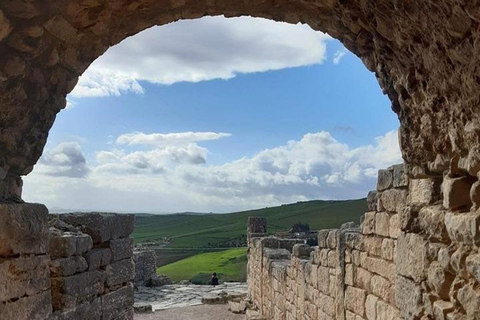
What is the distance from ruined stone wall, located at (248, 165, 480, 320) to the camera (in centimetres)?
312

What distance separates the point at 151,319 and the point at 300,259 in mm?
7207

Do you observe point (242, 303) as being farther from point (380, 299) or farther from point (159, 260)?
point (159, 260)

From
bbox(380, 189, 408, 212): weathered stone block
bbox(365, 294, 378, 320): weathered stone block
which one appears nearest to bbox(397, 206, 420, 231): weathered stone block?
bbox(380, 189, 408, 212): weathered stone block

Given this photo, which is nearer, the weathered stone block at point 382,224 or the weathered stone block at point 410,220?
the weathered stone block at point 410,220

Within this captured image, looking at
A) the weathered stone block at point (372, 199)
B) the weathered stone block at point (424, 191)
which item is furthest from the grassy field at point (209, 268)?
the weathered stone block at point (424, 191)

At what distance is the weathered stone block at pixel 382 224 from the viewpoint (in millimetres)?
5082

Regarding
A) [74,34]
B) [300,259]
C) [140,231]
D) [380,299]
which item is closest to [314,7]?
[74,34]

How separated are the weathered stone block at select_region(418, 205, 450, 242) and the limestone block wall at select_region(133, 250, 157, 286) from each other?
1772 centimetres

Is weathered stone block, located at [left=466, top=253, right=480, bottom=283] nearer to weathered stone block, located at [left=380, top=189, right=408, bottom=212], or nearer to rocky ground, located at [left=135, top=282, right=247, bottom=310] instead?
weathered stone block, located at [left=380, top=189, right=408, bottom=212]

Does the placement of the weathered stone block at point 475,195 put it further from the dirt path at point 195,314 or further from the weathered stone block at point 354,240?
the dirt path at point 195,314

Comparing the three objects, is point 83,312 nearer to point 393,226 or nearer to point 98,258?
point 98,258

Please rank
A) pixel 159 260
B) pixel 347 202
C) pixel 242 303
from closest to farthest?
pixel 242 303, pixel 159 260, pixel 347 202

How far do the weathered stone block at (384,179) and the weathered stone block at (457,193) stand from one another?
63.3 inches

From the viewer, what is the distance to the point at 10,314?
3.67 metres
